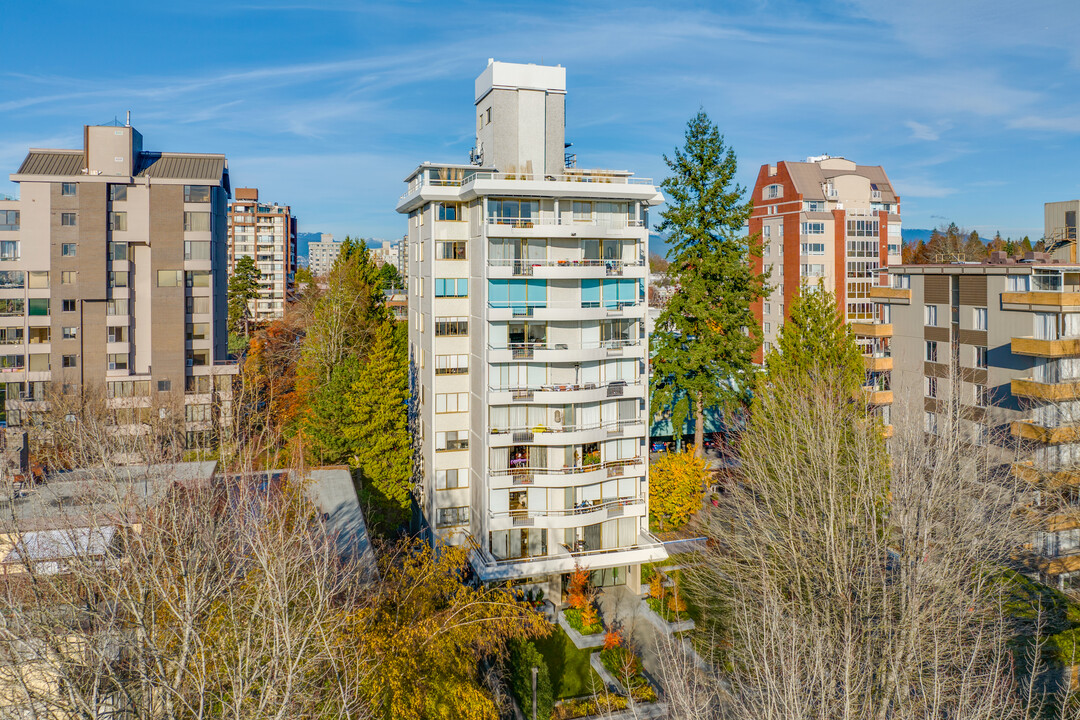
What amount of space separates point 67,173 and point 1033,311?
163 ft

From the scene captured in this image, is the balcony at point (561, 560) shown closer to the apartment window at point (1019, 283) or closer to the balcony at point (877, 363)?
the balcony at point (877, 363)

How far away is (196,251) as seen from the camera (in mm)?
45500

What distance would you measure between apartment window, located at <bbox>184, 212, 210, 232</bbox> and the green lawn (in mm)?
31812

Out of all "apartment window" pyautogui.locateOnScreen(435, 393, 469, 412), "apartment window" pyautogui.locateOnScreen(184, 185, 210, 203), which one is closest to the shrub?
"apartment window" pyautogui.locateOnScreen(435, 393, 469, 412)

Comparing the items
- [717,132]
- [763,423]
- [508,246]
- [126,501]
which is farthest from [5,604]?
[717,132]

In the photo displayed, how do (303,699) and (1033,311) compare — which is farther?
(1033,311)

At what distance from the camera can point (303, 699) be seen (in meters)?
13.7

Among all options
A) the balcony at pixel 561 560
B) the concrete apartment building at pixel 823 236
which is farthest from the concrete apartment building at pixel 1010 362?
the concrete apartment building at pixel 823 236

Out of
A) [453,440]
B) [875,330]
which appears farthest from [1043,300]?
[453,440]

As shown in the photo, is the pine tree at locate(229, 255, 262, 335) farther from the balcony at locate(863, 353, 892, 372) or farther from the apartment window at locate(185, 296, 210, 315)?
the balcony at locate(863, 353, 892, 372)

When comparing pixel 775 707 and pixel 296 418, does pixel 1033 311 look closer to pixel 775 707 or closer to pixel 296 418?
pixel 775 707

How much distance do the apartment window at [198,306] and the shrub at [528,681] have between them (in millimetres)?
31772

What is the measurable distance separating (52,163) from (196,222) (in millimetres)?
8213

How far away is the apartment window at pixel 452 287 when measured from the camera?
1312 inches
